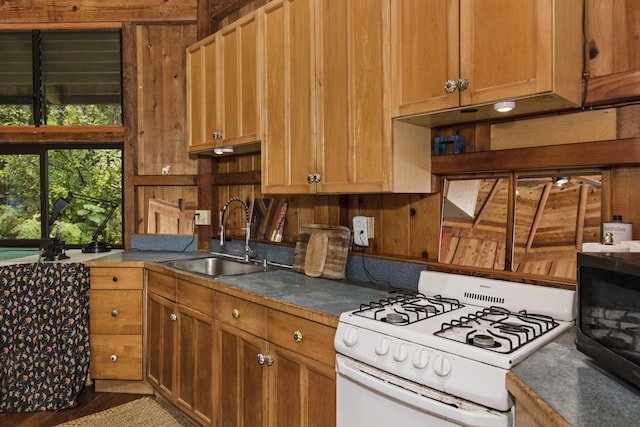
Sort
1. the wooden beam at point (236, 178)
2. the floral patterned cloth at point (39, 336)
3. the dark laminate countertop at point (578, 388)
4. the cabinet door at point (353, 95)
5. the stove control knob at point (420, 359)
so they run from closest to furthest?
the dark laminate countertop at point (578, 388) < the stove control knob at point (420, 359) < the cabinet door at point (353, 95) < the floral patterned cloth at point (39, 336) < the wooden beam at point (236, 178)

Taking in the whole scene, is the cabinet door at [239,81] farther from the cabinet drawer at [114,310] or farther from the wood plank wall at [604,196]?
the cabinet drawer at [114,310]

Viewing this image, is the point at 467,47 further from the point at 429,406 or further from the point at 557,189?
the point at 429,406

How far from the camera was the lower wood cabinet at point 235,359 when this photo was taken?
1.73 metres

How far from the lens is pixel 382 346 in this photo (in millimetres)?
1411

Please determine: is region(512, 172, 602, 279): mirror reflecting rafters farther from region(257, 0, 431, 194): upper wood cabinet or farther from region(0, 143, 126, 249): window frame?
region(0, 143, 126, 249): window frame

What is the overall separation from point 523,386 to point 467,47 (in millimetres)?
1139

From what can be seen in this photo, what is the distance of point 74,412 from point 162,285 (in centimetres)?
96

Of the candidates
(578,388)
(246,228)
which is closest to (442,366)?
(578,388)

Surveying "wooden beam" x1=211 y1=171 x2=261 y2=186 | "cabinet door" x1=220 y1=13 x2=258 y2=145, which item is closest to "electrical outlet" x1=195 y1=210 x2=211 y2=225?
"wooden beam" x1=211 y1=171 x2=261 y2=186

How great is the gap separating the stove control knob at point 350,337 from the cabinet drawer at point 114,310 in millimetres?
1879

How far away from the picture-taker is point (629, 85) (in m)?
1.44

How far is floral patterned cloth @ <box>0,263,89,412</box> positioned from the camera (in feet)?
8.93

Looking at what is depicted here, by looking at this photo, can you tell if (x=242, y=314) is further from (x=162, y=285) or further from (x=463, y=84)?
(x=463, y=84)

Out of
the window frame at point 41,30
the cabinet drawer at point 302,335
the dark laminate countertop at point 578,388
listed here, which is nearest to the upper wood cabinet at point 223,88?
the window frame at point 41,30
